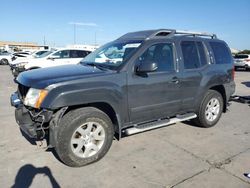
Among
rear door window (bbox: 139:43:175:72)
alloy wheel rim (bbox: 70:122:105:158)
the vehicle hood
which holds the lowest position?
alloy wheel rim (bbox: 70:122:105:158)

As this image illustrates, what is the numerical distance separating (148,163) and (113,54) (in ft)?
6.95

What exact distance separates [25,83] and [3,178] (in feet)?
4.43

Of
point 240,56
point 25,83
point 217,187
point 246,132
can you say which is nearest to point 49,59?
point 25,83

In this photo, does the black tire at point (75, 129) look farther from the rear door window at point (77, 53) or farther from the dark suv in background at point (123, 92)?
the rear door window at point (77, 53)

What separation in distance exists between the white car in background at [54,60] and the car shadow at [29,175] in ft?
30.3

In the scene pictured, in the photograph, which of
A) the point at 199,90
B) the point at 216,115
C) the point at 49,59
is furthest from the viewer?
the point at 49,59

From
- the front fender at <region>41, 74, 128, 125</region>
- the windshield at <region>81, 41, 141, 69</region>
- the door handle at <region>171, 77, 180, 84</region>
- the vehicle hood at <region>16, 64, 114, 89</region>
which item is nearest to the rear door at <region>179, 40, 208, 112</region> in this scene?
the door handle at <region>171, 77, 180, 84</region>

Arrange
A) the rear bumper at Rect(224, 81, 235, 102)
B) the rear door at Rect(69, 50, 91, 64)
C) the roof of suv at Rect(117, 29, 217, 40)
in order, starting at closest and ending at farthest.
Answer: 1. the roof of suv at Rect(117, 29, 217, 40)
2. the rear bumper at Rect(224, 81, 235, 102)
3. the rear door at Rect(69, 50, 91, 64)

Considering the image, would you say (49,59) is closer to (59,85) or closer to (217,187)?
(59,85)

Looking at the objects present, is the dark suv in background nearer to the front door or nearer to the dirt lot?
the front door

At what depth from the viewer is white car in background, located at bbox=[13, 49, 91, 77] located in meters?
11.8

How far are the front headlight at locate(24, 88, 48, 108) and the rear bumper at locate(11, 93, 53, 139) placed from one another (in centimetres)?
Answer: 13

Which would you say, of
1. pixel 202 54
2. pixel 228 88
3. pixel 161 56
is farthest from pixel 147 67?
pixel 228 88

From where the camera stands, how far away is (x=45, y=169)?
3334mm
